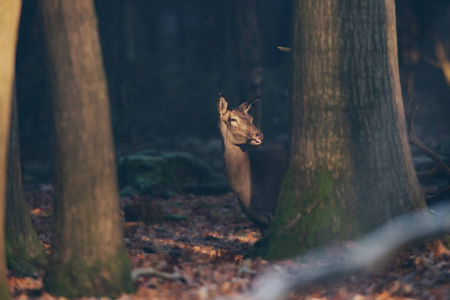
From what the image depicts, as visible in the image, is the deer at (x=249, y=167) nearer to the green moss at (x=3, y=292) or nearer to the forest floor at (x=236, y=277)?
the forest floor at (x=236, y=277)

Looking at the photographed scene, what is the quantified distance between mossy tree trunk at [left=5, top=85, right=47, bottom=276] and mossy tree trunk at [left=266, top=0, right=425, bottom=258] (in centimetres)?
289

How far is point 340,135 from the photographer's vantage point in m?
6.77

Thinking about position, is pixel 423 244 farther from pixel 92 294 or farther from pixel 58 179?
pixel 58 179

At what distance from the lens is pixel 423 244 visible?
6.71 m

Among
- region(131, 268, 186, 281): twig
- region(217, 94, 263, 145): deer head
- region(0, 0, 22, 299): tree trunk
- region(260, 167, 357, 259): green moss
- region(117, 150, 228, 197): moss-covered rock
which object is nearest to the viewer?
region(0, 0, 22, 299): tree trunk

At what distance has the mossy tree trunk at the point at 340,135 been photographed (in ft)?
22.1

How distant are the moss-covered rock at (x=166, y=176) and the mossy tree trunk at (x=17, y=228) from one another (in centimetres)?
697

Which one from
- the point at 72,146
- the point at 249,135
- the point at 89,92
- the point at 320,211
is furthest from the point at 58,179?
the point at 249,135

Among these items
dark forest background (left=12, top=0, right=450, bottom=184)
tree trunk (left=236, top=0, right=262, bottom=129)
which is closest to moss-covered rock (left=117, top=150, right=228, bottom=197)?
tree trunk (left=236, top=0, right=262, bottom=129)

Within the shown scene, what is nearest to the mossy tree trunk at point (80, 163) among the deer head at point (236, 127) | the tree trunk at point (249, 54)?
the deer head at point (236, 127)

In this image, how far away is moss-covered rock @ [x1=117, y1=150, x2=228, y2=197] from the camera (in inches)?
558

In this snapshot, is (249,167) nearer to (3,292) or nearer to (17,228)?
(17,228)

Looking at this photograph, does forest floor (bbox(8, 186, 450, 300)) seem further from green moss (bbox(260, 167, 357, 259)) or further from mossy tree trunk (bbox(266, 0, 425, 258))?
mossy tree trunk (bbox(266, 0, 425, 258))

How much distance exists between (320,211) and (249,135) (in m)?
2.54
